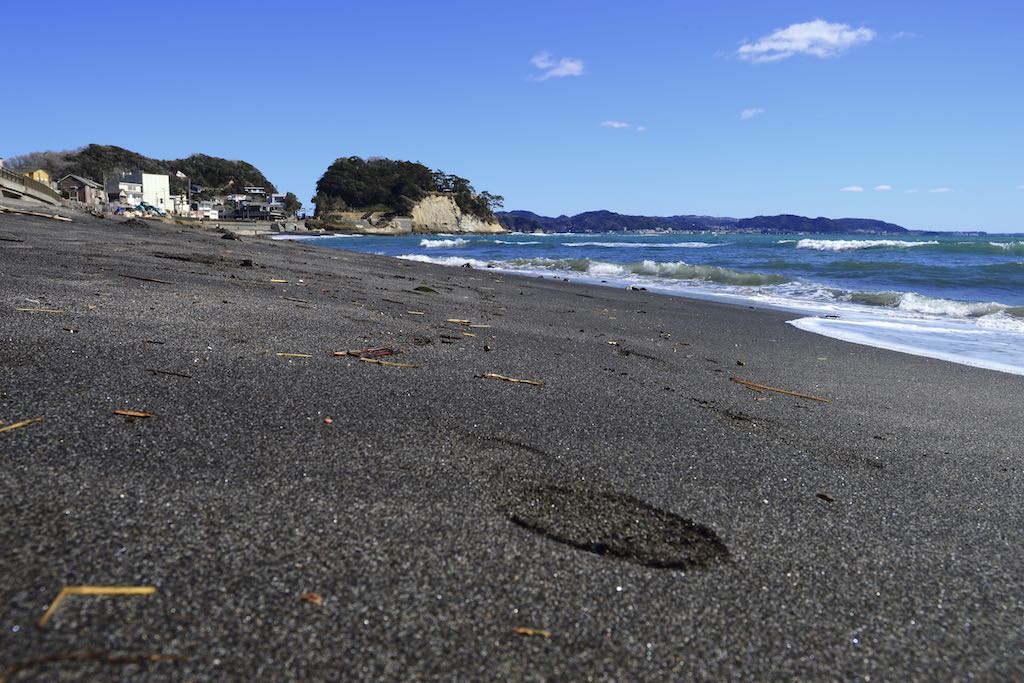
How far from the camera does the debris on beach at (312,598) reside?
1262mm

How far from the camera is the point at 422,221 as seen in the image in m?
111

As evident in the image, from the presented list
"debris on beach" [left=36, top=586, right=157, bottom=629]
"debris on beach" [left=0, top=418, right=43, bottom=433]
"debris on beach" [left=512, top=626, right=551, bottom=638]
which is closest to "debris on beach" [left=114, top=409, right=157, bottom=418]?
"debris on beach" [left=0, top=418, right=43, bottom=433]

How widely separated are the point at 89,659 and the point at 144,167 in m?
132

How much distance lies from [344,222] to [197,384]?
99.7 meters

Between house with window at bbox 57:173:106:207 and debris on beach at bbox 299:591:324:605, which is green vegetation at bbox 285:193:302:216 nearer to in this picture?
house with window at bbox 57:173:106:207

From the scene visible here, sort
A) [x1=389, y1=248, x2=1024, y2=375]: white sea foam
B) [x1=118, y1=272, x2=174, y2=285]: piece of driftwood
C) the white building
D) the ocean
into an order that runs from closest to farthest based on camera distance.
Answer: [x1=118, y1=272, x2=174, y2=285]: piece of driftwood → [x1=389, y1=248, x2=1024, y2=375]: white sea foam → the ocean → the white building

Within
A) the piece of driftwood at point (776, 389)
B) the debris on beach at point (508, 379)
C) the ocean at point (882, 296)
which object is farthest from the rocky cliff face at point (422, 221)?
the debris on beach at point (508, 379)

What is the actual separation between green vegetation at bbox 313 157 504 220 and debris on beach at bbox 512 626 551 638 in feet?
357

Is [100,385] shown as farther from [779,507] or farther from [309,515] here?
[779,507]

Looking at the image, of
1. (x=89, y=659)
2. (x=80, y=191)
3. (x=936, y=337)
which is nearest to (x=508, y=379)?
(x=89, y=659)

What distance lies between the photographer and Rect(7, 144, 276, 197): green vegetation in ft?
322

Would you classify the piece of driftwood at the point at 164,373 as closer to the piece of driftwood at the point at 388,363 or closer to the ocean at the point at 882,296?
the piece of driftwood at the point at 388,363

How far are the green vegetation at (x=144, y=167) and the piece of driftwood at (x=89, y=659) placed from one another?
10755 cm

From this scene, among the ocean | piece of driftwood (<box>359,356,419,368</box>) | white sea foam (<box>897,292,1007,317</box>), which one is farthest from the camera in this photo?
white sea foam (<box>897,292,1007,317</box>)
